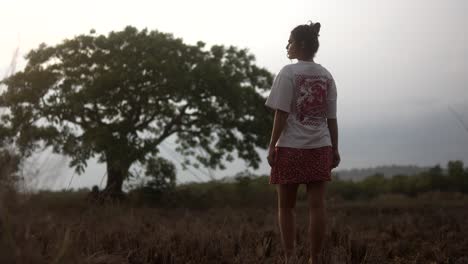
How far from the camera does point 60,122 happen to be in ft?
69.6

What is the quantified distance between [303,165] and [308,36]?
41.2 inches

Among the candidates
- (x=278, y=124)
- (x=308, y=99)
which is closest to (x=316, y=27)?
(x=308, y=99)

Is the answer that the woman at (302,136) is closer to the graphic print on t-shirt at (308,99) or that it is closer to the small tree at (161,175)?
the graphic print on t-shirt at (308,99)

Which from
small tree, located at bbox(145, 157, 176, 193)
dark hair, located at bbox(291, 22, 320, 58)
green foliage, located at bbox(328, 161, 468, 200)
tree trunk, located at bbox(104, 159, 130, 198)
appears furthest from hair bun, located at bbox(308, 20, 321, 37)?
green foliage, located at bbox(328, 161, 468, 200)

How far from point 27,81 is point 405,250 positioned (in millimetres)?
18219

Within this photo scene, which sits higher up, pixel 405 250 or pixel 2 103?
pixel 2 103

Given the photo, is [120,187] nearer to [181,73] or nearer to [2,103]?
[181,73]

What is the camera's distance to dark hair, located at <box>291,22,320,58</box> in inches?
178

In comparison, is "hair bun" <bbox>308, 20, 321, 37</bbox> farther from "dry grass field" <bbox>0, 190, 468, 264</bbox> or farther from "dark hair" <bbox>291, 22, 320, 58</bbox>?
"dry grass field" <bbox>0, 190, 468, 264</bbox>

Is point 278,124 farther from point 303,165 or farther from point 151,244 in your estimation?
point 151,244

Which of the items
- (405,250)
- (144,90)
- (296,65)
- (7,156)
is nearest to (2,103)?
(7,156)

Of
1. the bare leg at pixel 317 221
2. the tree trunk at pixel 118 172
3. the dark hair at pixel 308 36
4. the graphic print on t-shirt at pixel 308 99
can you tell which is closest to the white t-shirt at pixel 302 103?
the graphic print on t-shirt at pixel 308 99

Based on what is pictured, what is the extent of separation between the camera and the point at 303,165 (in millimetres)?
4422

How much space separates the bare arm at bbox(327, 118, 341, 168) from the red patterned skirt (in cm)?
30
